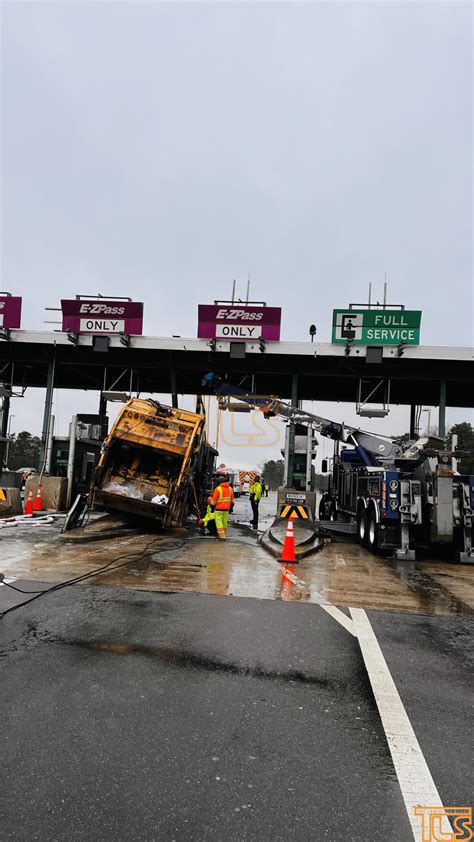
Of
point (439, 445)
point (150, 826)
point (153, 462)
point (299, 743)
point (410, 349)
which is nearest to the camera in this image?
point (150, 826)

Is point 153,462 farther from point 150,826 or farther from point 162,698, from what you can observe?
point 150,826

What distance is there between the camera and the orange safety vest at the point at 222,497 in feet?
41.1

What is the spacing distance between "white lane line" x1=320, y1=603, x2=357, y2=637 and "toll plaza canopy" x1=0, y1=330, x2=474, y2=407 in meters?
14.4

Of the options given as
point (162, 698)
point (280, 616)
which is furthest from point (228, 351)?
point (162, 698)

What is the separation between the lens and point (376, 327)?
63.9 ft

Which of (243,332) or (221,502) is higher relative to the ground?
(243,332)

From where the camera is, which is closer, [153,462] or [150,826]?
[150,826]

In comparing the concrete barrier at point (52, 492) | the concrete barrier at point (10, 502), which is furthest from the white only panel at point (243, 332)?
the concrete barrier at point (10, 502)

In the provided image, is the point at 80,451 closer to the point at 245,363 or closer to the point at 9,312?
the point at 9,312

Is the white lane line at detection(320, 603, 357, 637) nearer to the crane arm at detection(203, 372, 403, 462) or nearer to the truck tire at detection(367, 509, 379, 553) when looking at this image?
the truck tire at detection(367, 509, 379, 553)

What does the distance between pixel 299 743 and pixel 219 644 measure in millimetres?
1676

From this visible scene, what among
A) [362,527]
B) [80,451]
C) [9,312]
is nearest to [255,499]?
[362,527]

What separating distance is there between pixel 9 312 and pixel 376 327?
45.8 feet

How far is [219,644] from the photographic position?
4.77m
